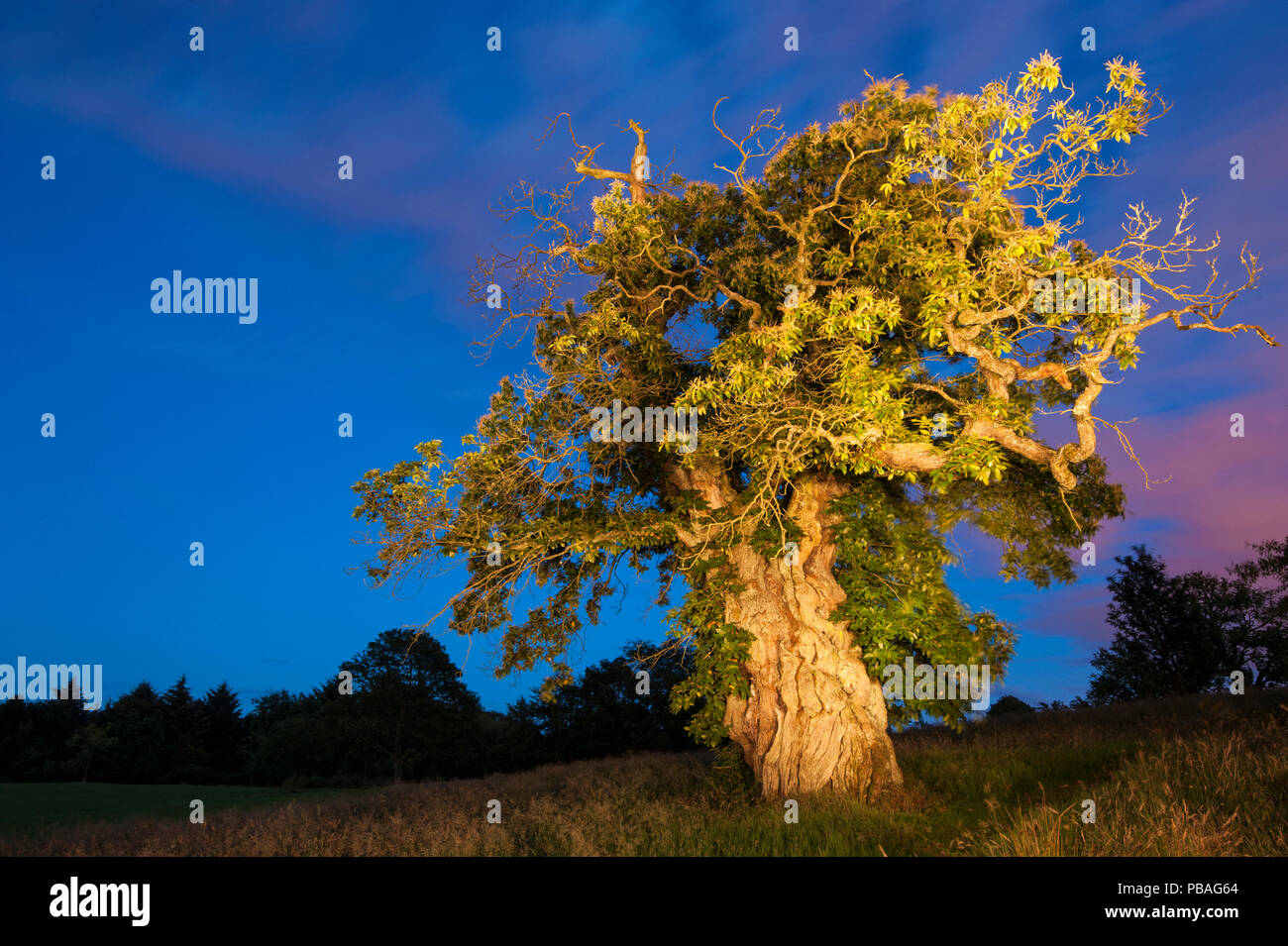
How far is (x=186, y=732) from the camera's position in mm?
75312

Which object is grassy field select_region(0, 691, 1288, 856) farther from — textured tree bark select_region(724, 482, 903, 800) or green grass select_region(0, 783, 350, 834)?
Result: textured tree bark select_region(724, 482, 903, 800)

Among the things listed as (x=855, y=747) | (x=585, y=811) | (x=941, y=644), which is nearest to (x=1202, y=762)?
(x=941, y=644)

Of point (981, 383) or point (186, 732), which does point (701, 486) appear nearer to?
point (981, 383)

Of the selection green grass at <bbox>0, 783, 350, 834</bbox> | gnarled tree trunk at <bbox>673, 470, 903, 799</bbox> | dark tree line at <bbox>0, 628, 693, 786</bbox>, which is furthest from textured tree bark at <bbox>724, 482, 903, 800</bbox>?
dark tree line at <bbox>0, 628, 693, 786</bbox>

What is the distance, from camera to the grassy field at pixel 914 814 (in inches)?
298

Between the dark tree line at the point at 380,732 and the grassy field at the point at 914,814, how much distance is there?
29.3 meters

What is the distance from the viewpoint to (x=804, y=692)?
14781 mm

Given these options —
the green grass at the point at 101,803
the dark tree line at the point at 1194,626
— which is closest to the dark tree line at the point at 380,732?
the green grass at the point at 101,803

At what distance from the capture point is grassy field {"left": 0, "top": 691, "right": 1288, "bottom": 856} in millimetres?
7578

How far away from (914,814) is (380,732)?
48.4m

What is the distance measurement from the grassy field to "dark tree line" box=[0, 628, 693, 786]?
29.3 meters

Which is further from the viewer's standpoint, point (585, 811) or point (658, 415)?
point (658, 415)

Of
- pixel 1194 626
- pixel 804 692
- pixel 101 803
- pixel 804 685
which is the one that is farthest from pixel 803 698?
pixel 1194 626

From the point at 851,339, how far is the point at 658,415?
174 inches
